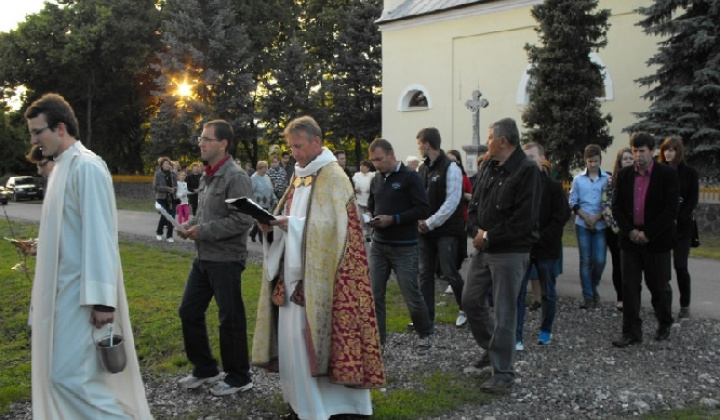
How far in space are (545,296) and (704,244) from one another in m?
9.88

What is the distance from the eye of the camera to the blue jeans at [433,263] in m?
7.25

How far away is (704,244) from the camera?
50.1 ft

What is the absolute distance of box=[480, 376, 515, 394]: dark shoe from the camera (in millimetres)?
5480

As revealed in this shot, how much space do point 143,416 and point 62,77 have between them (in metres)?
40.7

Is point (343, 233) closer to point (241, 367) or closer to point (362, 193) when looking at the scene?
point (241, 367)

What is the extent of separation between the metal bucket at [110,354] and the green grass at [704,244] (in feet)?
39.1

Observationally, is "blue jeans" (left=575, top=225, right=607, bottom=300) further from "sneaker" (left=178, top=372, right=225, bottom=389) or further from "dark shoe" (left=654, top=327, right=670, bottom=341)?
"sneaker" (left=178, top=372, right=225, bottom=389)

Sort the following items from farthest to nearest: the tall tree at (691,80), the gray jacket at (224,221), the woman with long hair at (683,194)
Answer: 1. the tall tree at (691,80)
2. the woman with long hair at (683,194)
3. the gray jacket at (224,221)

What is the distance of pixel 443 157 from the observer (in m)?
7.68

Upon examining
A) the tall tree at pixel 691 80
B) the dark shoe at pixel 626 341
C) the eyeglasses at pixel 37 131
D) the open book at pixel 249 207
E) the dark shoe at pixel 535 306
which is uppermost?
the tall tree at pixel 691 80

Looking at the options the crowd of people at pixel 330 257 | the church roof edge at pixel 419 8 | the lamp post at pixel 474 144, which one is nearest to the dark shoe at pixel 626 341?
the crowd of people at pixel 330 257

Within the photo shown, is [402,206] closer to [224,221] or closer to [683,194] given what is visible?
[224,221]

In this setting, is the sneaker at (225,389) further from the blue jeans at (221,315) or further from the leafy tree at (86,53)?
the leafy tree at (86,53)

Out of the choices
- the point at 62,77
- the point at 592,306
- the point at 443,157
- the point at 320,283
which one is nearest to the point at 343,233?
Answer: the point at 320,283
